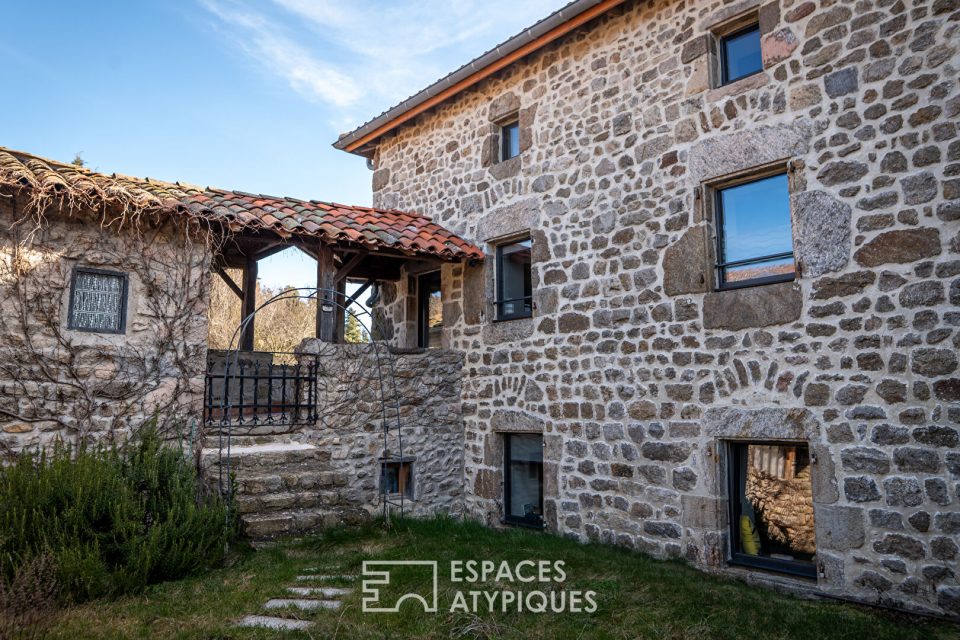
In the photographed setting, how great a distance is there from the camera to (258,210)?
20.5 feet

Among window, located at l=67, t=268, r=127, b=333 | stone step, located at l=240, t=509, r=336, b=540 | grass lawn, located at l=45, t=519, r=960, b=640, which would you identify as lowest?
grass lawn, located at l=45, t=519, r=960, b=640

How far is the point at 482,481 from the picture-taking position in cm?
716

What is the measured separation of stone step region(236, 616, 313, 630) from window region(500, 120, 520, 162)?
5.50 meters

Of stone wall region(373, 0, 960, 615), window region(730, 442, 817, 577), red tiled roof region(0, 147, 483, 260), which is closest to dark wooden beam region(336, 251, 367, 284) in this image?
red tiled roof region(0, 147, 483, 260)

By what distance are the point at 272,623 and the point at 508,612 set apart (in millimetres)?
→ 1382

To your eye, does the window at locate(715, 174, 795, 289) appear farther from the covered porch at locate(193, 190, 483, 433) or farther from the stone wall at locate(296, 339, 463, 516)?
the stone wall at locate(296, 339, 463, 516)

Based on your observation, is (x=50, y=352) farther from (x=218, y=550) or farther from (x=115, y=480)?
(x=218, y=550)

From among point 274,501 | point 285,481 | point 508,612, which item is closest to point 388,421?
point 285,481

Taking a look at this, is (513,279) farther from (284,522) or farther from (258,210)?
(284,522)

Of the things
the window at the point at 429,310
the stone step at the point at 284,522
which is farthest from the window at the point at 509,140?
the stone step at the point at 284,522

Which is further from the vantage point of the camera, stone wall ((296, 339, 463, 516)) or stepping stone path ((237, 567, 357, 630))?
stone wall ((296, 339, 463, 516))

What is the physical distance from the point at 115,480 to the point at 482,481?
12.6ft

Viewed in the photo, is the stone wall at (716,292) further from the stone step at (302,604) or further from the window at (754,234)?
the stone step at (302,604)

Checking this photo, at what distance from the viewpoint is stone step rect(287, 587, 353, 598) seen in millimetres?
4156
